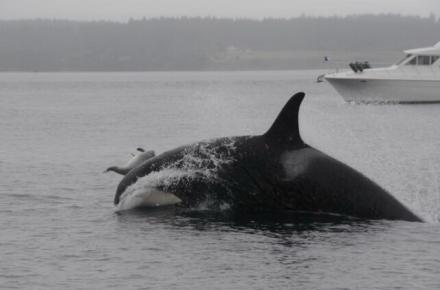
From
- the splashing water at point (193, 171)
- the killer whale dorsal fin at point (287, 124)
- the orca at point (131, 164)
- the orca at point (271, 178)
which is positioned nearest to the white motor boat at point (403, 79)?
the orca at point (131, 164)

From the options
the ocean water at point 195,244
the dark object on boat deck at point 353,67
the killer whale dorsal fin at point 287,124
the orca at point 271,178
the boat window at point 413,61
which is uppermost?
the boat window at point 413,61

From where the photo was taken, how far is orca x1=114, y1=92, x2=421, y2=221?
69.4 feet

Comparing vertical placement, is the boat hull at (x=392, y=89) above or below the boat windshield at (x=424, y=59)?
below

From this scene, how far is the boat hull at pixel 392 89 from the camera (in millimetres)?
71625

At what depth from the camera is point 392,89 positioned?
7212cm

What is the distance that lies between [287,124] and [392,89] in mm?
52695

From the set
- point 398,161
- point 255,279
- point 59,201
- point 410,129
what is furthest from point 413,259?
point 410,129

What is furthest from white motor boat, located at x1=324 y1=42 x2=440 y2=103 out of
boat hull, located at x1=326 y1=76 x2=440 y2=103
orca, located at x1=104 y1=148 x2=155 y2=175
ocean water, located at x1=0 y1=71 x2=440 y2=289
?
orca, located at x1=104 y1=148 x2=155 y2=175

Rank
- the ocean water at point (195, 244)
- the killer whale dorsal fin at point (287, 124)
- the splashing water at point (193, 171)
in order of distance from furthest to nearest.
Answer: the splashing water at point (193, 171) < the killer whale dorsal fin at point (287, 124) < the ocean water at point (195, 244)

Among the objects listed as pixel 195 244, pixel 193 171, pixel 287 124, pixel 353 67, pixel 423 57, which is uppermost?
pixel 423 57

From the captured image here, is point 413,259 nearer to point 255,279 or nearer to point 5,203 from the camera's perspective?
point 255,279

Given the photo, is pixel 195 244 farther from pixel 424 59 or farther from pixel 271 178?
pixel 424 59

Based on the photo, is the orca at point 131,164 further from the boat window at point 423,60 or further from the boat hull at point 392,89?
the boat window at point 423,60

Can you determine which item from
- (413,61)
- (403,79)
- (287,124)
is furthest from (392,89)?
(287,124)
